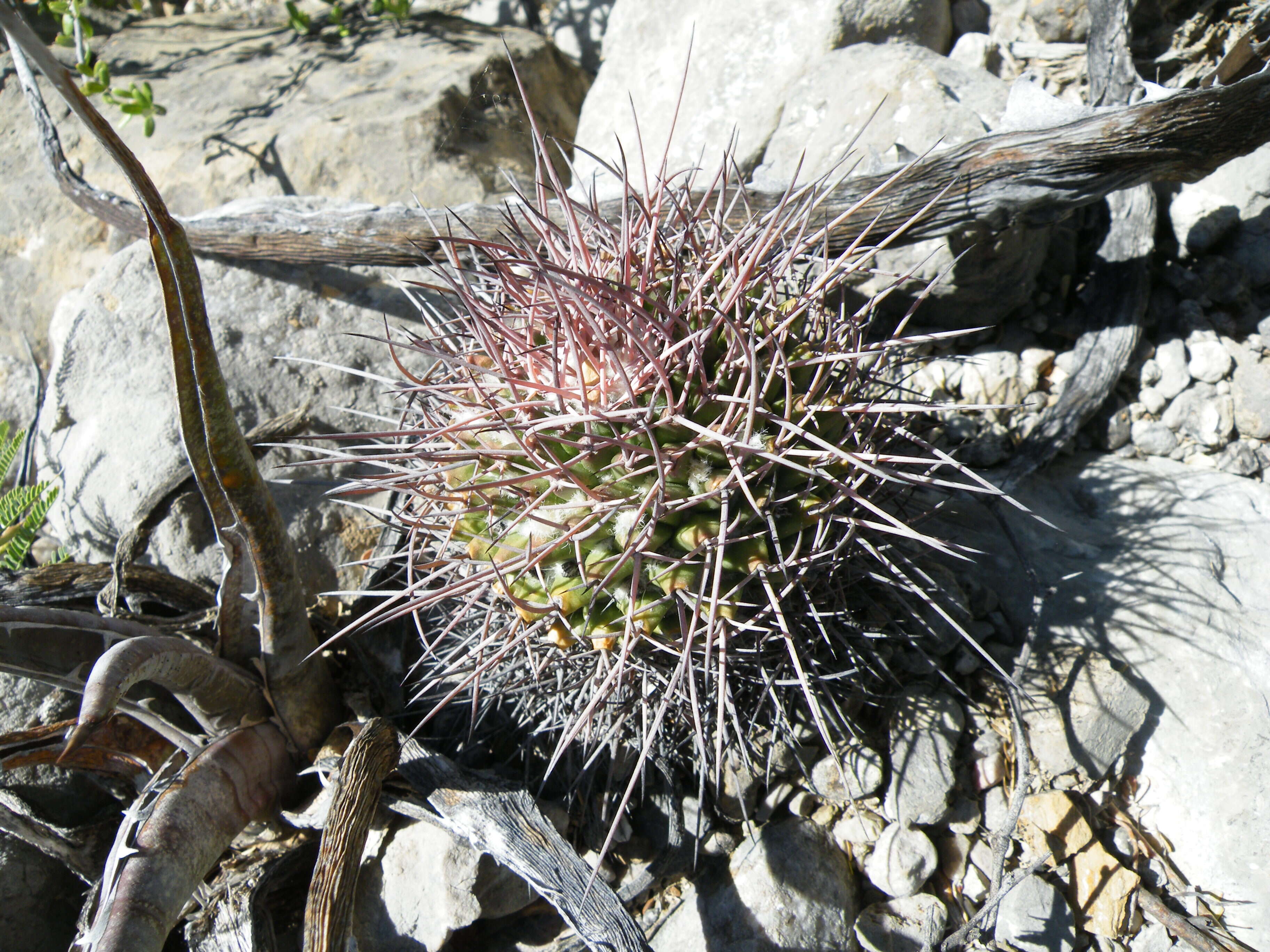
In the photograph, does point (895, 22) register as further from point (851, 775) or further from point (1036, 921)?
point (1036, 921)

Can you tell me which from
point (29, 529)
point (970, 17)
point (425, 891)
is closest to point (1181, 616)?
point (425, 891)

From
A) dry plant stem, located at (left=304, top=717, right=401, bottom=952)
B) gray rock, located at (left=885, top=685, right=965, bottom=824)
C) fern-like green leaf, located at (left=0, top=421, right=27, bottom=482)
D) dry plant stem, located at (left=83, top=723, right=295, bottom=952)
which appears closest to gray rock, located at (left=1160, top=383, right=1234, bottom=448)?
gray rock, located at (left=885, top=685, right=965, bottom=824)

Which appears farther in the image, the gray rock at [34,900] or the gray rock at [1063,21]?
the gray rock at [1063,21]

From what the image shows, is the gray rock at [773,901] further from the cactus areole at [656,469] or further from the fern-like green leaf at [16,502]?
the fern-like green leaf at [16,502]

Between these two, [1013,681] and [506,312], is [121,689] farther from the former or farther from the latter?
[1013,681]

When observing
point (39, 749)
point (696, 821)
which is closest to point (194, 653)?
point (39, 749)

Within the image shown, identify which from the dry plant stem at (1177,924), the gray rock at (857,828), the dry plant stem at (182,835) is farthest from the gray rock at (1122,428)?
the dry plant stem at (182,835)
